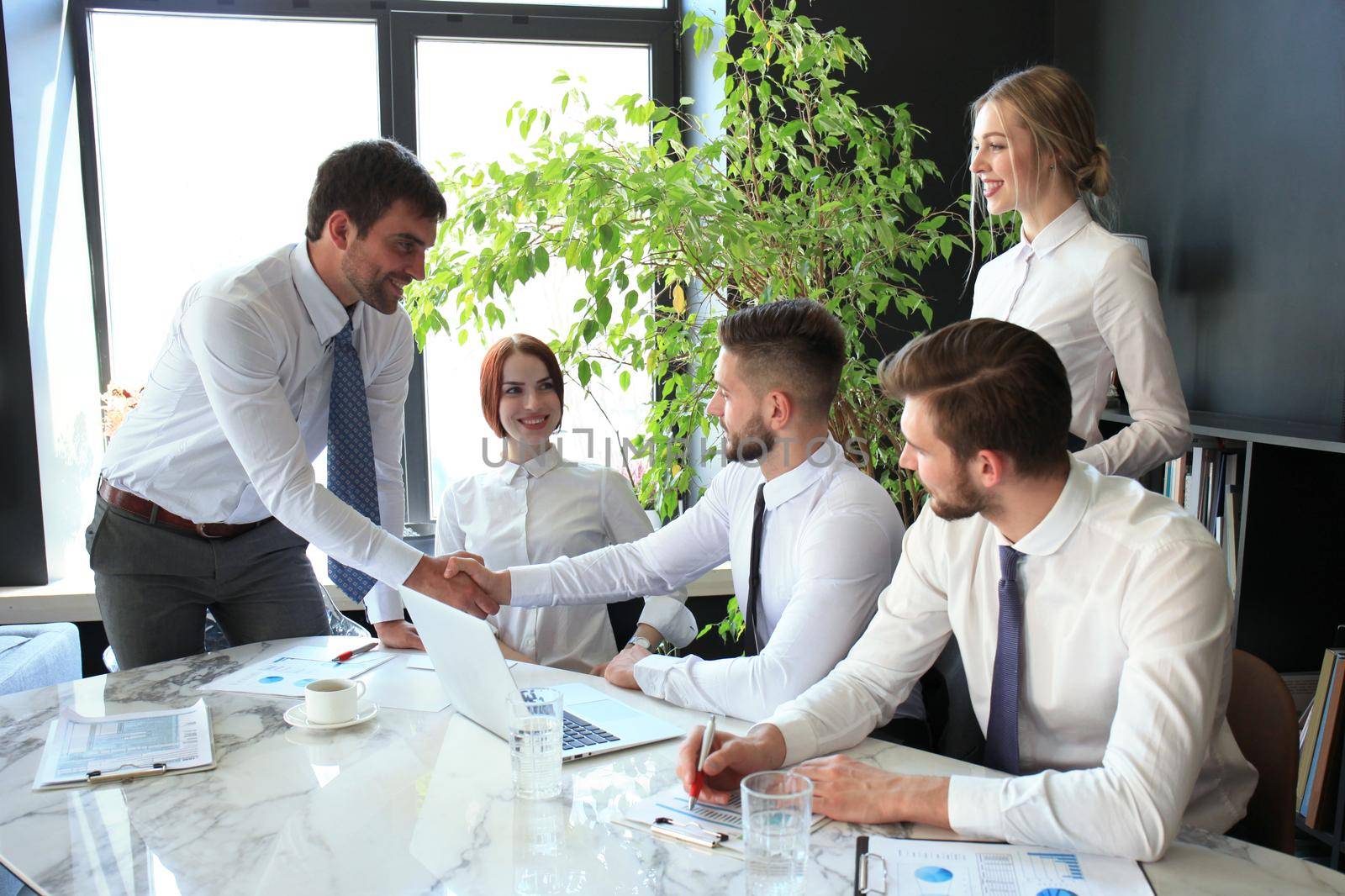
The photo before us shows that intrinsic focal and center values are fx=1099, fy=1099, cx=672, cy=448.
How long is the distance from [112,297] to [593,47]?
1927 mm

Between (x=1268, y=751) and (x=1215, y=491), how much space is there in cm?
122

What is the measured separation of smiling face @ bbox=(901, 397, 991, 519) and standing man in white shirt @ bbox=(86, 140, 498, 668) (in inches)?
39.7

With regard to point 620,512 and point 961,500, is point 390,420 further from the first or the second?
point 961,500

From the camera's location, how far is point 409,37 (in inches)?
151

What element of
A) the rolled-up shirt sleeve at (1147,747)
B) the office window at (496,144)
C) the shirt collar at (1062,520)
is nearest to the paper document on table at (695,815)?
the rolled-up shirt sleeve at (1147,747)

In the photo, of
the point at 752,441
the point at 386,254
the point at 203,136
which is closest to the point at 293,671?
the point at 386,254

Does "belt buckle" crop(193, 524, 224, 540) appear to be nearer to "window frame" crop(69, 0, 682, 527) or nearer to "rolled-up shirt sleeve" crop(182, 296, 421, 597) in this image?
"rolled-up shirt sleeve" crop(182, 296, 421, 597)

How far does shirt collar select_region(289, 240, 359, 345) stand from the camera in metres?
2.16

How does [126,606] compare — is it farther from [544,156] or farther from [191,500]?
[544,156]

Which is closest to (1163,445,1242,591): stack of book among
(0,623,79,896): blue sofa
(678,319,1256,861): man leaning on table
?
(678,319,1256,861): man leaning on table

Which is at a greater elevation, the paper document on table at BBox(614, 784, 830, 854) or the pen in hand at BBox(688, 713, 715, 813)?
the pen in hand at BBox(688, 713, 715, 813)

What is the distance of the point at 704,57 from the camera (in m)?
3.77

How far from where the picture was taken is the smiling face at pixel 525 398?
2.61 meters

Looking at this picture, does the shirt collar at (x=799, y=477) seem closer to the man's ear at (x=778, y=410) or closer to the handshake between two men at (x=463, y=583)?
the man's ear at (x=778, y=410)
